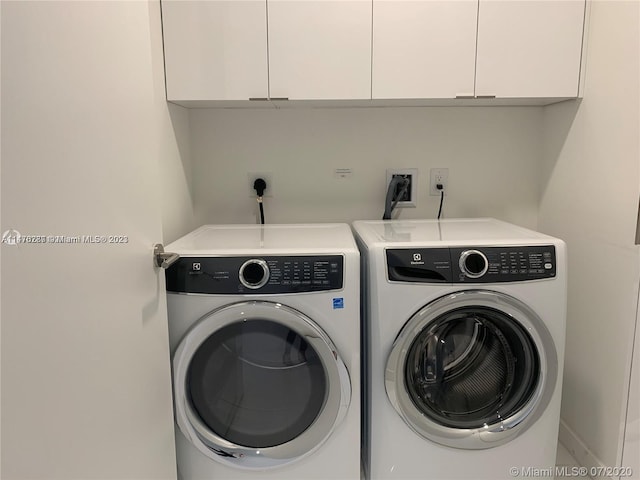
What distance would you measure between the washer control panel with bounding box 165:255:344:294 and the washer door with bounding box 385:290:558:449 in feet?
0.94

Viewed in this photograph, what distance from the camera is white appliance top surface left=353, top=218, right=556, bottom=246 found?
146 centimetres

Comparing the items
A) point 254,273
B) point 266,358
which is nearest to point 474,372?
point 266,358

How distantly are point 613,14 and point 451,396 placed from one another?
4.38ft

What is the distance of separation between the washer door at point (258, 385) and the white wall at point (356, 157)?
758mm

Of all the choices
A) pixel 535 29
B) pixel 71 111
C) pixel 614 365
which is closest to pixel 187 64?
pixel 71 111

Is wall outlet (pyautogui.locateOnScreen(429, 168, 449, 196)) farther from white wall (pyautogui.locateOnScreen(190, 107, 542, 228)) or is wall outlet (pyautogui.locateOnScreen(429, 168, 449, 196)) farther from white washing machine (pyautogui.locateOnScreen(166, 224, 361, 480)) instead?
white washing machine (pyautogui.locateOnScreen(166, 224, 361, 480))

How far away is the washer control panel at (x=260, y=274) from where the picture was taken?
1.37 meters

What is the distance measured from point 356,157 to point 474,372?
39.1 inches

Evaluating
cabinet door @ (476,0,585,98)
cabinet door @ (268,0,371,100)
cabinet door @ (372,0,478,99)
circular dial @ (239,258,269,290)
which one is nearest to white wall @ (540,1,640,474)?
cabinet door @ (476,0,585,98)

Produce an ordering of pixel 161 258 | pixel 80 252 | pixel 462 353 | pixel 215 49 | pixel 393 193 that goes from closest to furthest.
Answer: pixel 80 252 < pixel 161 258 < pixel 462 353 < pixel 215 49 < pixel 393 193

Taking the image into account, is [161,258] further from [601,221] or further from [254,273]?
[601,221]

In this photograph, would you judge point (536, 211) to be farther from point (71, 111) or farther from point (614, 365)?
point (71, 111)

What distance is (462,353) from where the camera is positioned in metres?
1.52

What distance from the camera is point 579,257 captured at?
1.77 metres
